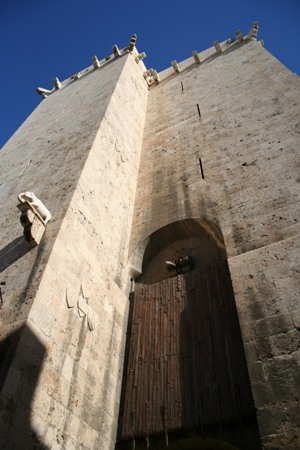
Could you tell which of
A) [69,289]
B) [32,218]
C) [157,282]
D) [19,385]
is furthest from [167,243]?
[19,385]

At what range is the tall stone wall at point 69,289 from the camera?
3.81 meters

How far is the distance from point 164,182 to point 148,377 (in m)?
4.55

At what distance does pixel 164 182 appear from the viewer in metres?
8.38

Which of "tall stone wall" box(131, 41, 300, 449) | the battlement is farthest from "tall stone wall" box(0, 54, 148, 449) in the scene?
the battlement

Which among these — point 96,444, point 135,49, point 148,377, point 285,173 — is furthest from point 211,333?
point 135,49

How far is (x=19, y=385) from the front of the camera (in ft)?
11.9

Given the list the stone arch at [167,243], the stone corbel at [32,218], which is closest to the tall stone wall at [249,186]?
the stone arch at [167,243]

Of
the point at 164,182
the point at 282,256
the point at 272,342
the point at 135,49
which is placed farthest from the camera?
the point at 135,49

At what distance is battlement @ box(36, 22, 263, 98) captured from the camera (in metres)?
13.3

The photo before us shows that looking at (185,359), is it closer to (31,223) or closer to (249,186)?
(31,223)

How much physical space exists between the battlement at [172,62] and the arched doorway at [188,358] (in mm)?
9483

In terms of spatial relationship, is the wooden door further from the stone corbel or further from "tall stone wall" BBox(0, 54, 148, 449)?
the stone corbel

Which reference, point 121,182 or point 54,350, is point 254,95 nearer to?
point 121,182

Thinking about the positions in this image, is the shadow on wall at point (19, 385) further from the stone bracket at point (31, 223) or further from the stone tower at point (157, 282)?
the stone bracket at point (31, 223)
